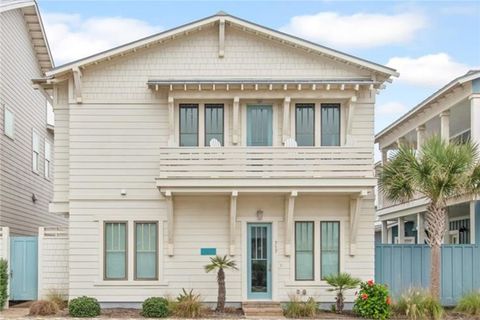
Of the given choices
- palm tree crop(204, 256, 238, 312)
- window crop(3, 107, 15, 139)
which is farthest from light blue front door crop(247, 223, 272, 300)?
window crop(3, 107, 15, 139)

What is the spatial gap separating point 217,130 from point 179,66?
2.16 m

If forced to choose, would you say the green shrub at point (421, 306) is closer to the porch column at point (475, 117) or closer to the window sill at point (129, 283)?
the porch column at point (475, 117)

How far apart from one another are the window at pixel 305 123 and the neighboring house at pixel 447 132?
15.1ft

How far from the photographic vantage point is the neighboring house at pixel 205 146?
1864 centimetres

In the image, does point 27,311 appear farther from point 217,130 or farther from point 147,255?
point 217,130

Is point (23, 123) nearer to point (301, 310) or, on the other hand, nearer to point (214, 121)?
point (214, 121)

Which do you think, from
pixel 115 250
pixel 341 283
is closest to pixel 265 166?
pixel 341 283

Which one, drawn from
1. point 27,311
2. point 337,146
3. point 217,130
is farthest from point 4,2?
point 337,146

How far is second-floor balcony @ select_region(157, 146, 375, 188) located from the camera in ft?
58.4

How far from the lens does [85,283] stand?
18.6 m

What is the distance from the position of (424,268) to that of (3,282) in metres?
12.3

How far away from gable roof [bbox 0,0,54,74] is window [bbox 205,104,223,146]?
7934 mm

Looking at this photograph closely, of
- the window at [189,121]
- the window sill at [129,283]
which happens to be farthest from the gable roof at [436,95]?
the window sill at [129,283]

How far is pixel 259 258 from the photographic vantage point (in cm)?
1895
